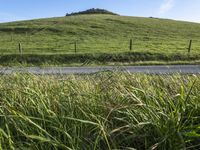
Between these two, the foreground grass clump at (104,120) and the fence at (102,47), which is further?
the fence at (102,47)

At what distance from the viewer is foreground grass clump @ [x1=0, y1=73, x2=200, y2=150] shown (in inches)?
135

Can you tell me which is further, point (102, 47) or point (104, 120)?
point (102, 47)

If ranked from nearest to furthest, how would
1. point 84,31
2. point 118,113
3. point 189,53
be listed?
point 118,113 → point 189,53 → point 84,31

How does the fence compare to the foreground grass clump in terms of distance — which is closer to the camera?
the foreground grass clump

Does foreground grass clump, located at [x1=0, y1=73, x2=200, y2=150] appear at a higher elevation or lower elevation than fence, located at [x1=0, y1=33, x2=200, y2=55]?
higher

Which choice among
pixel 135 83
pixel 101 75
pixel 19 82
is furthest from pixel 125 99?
pixel 19 82

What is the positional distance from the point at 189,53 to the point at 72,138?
2365 cm

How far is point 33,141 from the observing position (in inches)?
142

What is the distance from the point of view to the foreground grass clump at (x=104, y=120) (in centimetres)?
343

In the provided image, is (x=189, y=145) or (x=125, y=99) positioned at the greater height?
(x=125, y=99)

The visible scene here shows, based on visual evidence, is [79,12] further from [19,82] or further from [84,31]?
[19,82]

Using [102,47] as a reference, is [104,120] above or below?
above

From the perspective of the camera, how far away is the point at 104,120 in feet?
12.7

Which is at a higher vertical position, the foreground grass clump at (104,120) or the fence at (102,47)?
the foreground grass clump at (104,120)
